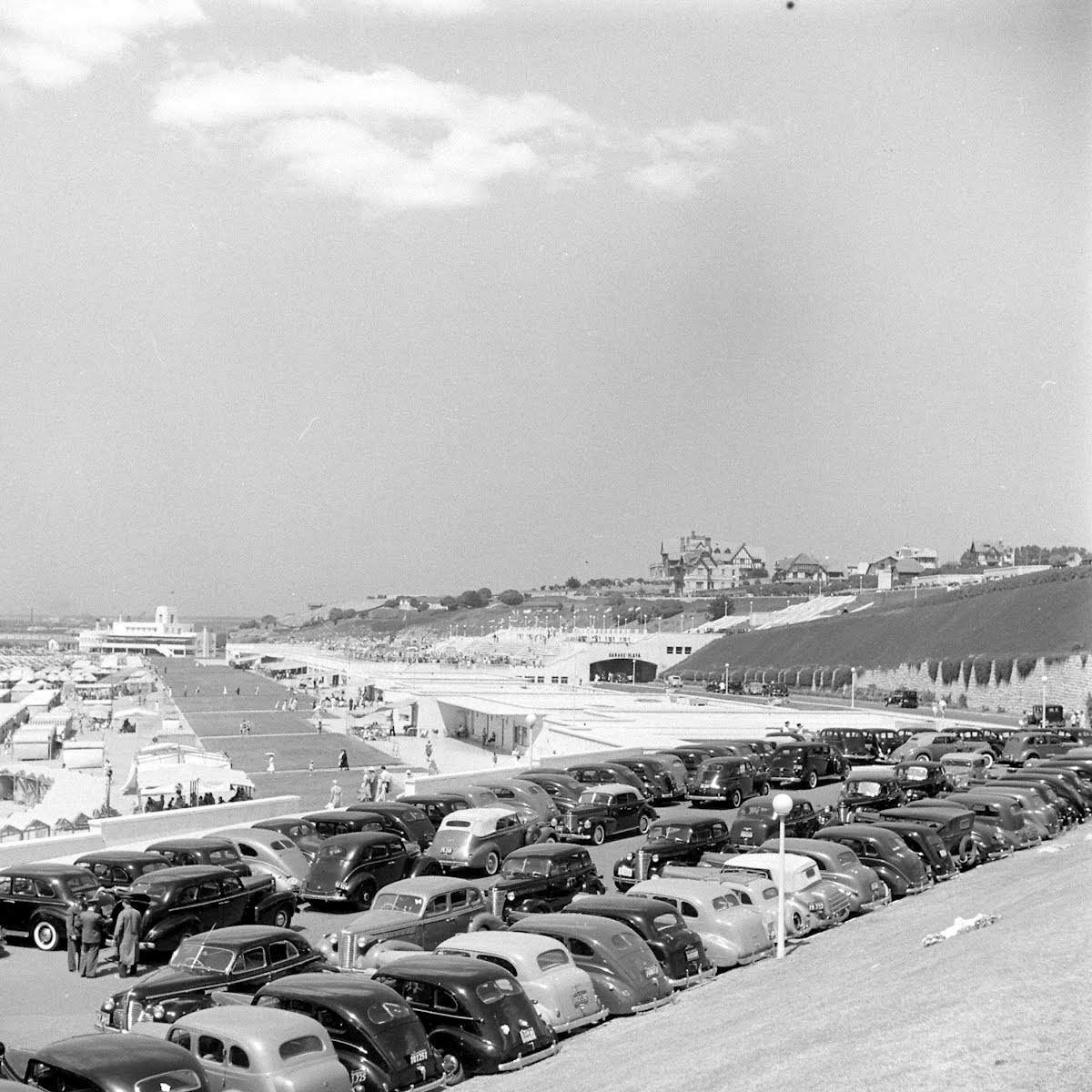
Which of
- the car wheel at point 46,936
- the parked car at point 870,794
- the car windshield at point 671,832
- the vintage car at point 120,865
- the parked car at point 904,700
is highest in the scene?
the car windshield at point 671,832

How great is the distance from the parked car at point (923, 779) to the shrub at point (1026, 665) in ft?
122

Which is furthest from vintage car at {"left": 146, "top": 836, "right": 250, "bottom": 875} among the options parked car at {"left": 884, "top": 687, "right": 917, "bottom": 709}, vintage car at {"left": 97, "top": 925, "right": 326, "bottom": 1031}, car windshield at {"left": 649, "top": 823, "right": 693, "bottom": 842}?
parked car at {"left": 884, "top": 687, "right": 917, "bottom": 709}

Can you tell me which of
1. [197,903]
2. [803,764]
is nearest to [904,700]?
[803,764]

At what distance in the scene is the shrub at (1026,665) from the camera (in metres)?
62.1

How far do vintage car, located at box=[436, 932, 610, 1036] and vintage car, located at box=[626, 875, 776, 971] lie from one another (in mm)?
2438

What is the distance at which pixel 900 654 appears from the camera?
80938 millimetres

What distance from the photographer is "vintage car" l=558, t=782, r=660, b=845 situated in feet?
74.7

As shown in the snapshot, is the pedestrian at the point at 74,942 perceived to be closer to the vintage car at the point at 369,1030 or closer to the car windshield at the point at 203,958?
the car windshield at the point at 203,958

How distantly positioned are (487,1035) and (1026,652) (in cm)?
5974

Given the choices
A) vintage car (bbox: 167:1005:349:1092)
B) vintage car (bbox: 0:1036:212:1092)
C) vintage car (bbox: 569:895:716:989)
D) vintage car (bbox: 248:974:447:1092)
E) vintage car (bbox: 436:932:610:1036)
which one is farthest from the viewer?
vintage car (bbox: 569:895:716:989)

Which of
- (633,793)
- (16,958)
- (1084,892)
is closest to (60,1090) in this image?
(16,958)

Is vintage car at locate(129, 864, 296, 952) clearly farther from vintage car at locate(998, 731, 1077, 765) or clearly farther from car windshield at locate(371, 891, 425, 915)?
vintage car at locate(998, 731, 1077, 765)

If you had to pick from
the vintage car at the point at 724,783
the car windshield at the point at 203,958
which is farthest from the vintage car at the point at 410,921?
the vintage car at the point at 724,783

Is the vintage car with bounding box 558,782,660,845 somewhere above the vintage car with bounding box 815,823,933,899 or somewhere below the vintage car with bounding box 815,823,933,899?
below
